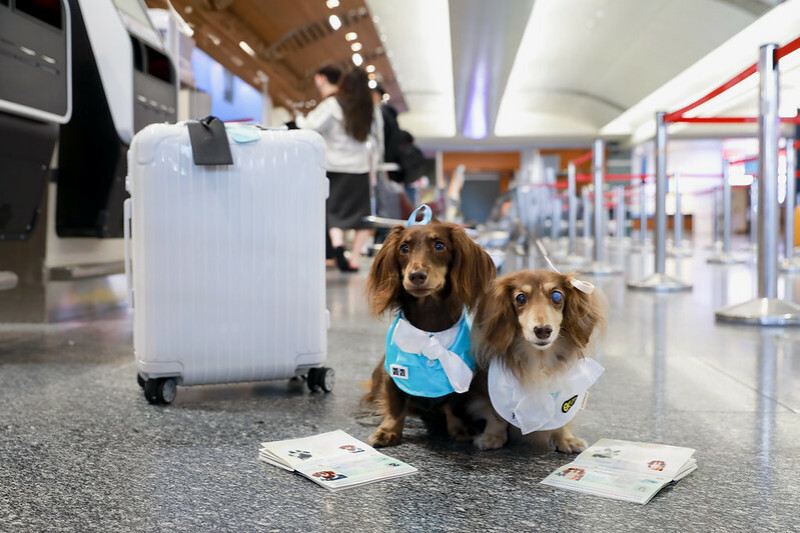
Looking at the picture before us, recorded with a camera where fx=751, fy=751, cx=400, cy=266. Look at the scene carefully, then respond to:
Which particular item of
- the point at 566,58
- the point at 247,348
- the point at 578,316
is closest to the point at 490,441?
the point at 578,316

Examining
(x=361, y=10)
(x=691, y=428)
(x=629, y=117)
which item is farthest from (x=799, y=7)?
(x=629, y=117)

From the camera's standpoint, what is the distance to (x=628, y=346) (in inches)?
111

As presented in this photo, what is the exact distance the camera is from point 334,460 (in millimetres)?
1444

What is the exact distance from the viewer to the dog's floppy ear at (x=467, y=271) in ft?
5.23

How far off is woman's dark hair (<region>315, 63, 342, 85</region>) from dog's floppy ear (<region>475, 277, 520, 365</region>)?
3865mm

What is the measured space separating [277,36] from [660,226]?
4687 mm

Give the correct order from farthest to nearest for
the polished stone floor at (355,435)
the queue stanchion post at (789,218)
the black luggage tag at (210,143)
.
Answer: the queue stanchion post at (789,218)
the black luggage tag at (210,143)
the polished stone floor at (355,435)

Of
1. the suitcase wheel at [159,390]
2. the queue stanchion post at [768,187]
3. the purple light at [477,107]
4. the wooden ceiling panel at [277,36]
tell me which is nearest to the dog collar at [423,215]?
the suitcase wheel at [159,390]

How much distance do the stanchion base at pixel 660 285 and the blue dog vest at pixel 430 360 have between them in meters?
3.63

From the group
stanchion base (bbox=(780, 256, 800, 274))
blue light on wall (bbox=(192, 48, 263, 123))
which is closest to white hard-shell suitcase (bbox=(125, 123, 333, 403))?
blue light on wall (bbox=(192, 48, 263, 123))

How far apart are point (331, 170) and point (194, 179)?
351 cm

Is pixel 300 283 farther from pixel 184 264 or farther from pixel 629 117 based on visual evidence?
pixel 629 117

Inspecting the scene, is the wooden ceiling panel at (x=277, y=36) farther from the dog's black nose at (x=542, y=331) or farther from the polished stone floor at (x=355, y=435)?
the dog's black nose at (x=542, y=331)

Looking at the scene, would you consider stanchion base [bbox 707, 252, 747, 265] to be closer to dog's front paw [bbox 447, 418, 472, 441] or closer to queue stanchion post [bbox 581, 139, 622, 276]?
queue stanchion post [bbox 581, 139, 622, 276]
